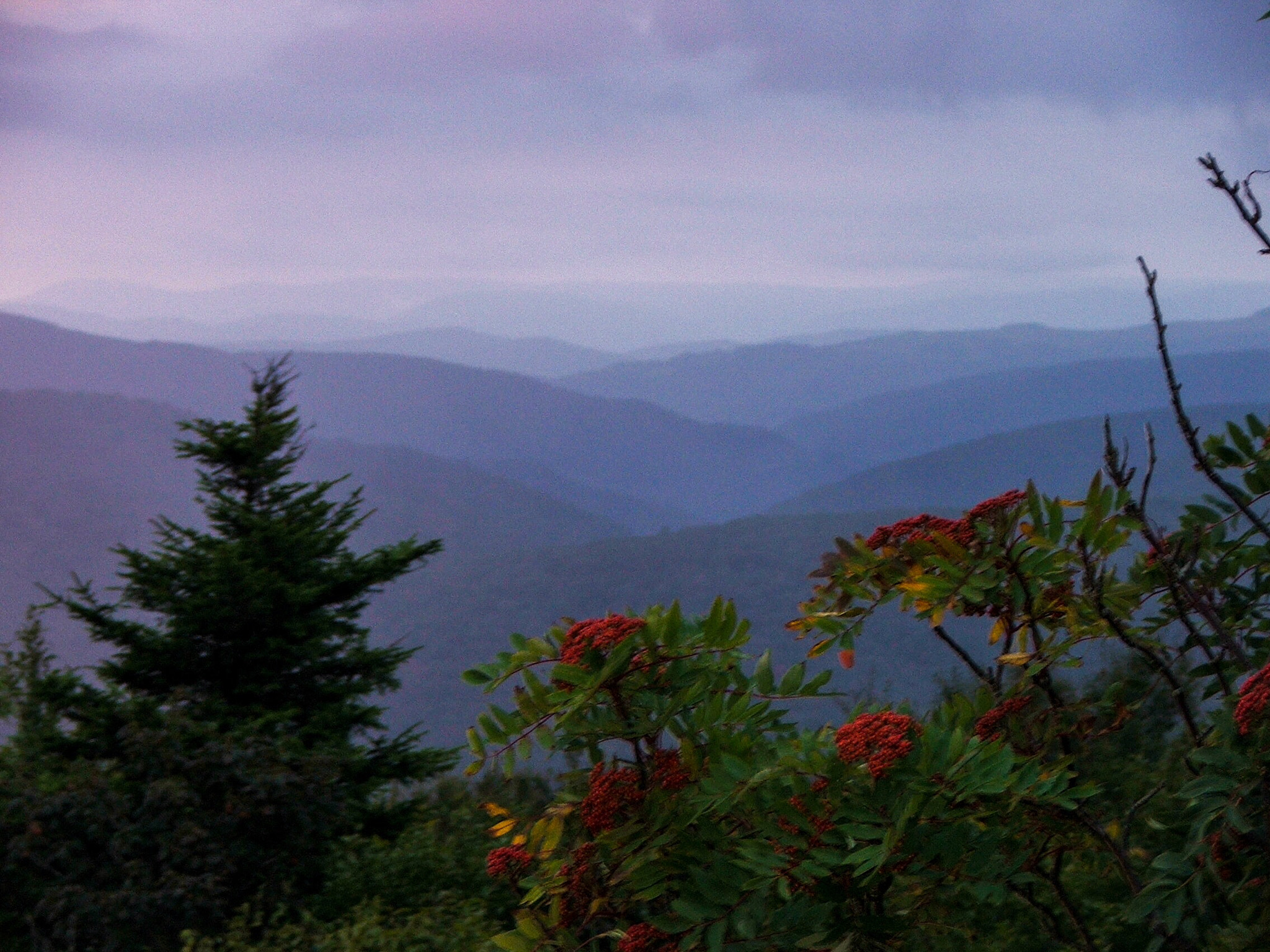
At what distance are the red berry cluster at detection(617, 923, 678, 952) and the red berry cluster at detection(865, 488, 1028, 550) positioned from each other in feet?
3.04

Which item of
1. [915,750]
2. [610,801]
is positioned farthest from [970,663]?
[610,801]

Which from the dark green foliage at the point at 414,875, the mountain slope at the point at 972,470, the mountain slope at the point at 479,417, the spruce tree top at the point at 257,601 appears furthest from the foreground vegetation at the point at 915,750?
the mountain slope at the point at 479,417

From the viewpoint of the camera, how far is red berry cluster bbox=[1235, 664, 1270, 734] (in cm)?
180

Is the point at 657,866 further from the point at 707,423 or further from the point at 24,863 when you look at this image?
the point at 707,423

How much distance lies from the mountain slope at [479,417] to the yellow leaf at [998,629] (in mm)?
155740

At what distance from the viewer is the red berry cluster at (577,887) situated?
2244 mm

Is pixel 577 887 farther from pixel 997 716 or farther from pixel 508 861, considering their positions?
pixel 997 716

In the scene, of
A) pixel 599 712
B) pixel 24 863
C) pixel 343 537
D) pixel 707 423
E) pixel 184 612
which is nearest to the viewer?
pixel 599 712

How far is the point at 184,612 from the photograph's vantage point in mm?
10773

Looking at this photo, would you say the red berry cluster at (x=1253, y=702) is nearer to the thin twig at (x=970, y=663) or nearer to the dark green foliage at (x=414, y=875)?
the thin twig at (x=970, y=663)

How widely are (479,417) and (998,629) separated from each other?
167 metres

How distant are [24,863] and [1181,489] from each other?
10154 cm

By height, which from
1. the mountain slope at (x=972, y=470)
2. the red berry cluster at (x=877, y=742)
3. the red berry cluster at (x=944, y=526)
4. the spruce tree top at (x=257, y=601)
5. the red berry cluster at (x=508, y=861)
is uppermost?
the red berry cluster at (x=944, y=526)

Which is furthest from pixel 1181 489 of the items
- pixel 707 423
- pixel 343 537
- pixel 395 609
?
pixel 343 537
